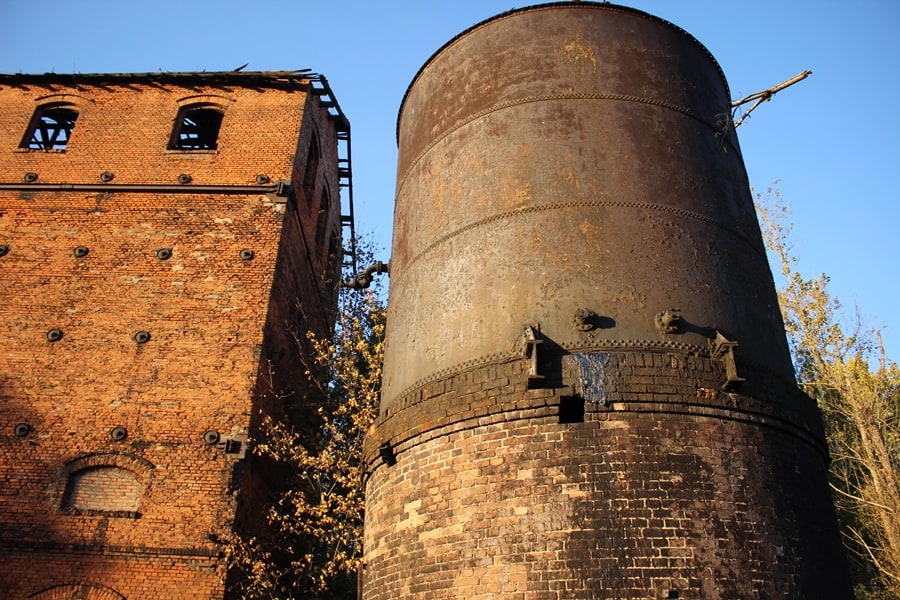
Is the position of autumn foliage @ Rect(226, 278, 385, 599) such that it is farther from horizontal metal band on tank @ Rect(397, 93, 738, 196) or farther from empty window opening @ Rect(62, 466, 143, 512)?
horizontal metal band on tank @ Rect(397, 93, 738, 196)

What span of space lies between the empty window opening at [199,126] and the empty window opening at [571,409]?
11.1 meters

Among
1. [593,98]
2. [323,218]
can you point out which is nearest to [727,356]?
[593,98]

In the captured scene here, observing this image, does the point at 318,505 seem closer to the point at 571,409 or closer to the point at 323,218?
the point at 571,409

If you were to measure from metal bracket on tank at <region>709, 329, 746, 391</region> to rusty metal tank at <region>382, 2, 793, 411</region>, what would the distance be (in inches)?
3.5

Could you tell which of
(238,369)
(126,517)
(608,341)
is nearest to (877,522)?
(608,341)

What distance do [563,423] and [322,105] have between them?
12212 mm

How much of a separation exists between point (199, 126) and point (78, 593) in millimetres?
10958

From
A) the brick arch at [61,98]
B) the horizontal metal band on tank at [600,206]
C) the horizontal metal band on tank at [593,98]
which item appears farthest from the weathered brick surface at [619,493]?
the brick arch at [61,98]

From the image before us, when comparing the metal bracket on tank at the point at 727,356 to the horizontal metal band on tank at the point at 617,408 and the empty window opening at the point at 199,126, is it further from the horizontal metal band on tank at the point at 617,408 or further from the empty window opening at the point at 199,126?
the empty window opening at the point at 199,126

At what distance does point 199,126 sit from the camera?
16.8 m

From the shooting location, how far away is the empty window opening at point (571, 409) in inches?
243

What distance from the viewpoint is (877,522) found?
1563 cm

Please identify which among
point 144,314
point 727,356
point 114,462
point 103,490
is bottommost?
point 103,490

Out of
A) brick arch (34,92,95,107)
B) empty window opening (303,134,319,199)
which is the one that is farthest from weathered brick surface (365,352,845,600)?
brick arch (34,92,95,107)
